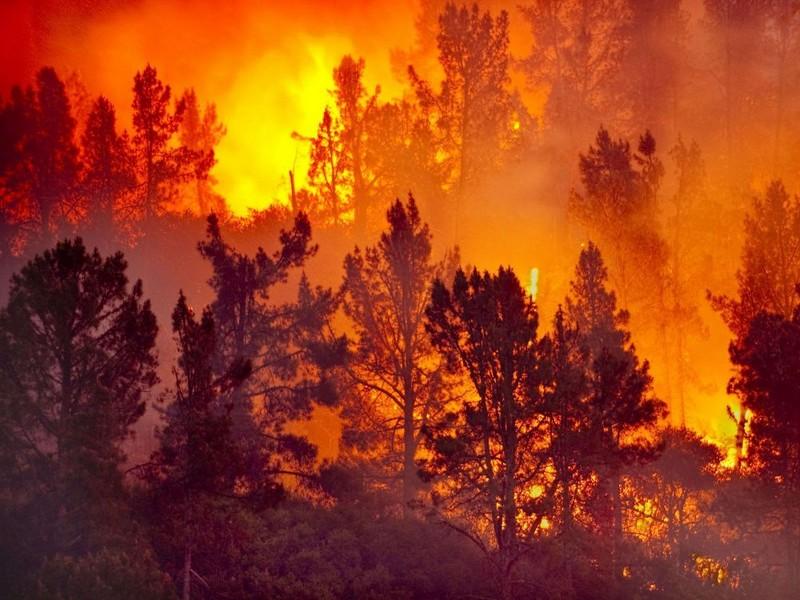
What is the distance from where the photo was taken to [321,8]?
76.8 metres

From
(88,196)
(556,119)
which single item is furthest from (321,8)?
(88,196)

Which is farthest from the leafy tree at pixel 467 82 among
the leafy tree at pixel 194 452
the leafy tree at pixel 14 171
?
the leafy tree at pixel 194 452

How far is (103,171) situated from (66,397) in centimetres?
2819

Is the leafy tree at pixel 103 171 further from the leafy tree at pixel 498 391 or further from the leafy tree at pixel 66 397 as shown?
the leafy tree at pixel 498 391

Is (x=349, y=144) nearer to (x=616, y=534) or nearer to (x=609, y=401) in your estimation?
(x=616, y=534)

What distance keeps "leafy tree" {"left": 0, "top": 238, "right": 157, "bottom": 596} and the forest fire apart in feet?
0.29

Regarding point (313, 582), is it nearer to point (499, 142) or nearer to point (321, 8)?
point (499, 142)

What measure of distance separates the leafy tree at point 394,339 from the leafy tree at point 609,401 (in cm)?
602

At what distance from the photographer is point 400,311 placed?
91.6ft

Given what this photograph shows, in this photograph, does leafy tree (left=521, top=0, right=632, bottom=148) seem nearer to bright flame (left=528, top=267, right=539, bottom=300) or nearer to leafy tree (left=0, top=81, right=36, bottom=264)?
bright flame (left=528, top=267, right=539, bottom=300)

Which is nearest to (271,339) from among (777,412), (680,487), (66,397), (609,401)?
(66,397)

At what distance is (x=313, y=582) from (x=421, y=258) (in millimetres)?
12151

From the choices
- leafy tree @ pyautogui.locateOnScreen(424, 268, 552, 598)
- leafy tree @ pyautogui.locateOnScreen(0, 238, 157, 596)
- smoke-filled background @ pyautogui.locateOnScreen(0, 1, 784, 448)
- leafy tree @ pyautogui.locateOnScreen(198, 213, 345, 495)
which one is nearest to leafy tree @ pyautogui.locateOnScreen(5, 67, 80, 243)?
smoke-filled background @ pyautogui.locateOnScreen(0, 1, 784, 448)

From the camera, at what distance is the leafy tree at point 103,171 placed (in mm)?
43750
